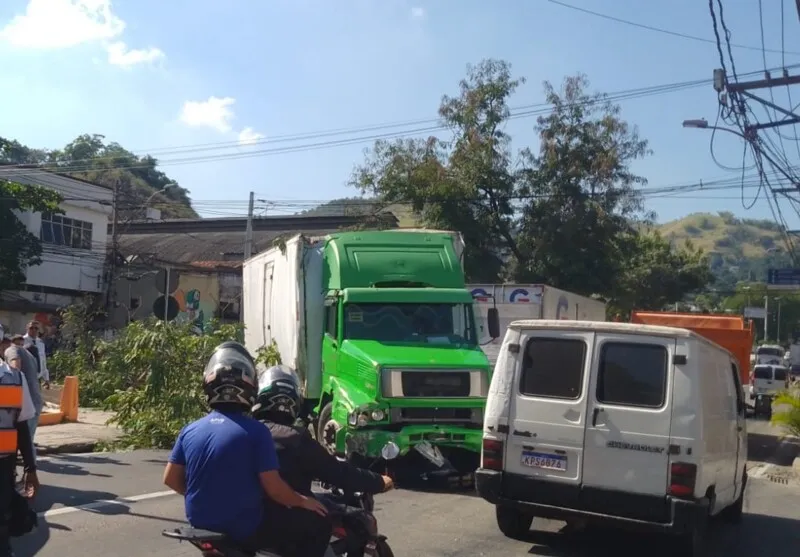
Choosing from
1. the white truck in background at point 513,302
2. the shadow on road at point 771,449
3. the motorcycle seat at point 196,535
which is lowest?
the shadow on road at point 771,449

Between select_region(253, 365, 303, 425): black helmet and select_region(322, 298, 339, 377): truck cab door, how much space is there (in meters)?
7.91

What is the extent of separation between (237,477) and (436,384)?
25.3 ft

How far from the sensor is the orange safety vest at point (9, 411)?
548cm

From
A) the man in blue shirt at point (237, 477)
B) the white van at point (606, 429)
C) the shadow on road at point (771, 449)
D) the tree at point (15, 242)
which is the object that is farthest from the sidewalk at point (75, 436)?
the tree at point (15, 242)

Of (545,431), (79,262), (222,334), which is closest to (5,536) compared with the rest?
(545,431)

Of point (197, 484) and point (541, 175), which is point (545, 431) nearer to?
point (197, 484)

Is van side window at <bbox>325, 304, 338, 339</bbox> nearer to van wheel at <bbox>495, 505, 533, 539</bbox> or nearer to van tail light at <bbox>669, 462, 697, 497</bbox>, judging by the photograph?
van wheel at <bbox>495, 505, 533, 539</bbox>

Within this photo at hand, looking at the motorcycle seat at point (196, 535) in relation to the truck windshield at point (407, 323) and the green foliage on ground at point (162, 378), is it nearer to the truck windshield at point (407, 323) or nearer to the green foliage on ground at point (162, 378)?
the truck windshield at point (407, 323)

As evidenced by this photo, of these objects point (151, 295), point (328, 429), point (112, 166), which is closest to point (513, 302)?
point (328, 429)

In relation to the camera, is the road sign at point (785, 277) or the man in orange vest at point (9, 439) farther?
the road sign at point (785, 277)

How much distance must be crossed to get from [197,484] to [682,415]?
4.90m

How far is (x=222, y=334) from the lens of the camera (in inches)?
683

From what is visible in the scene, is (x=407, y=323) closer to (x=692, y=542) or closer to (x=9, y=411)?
(x=692, y=542)

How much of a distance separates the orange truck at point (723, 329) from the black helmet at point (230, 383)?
58.4 ft
